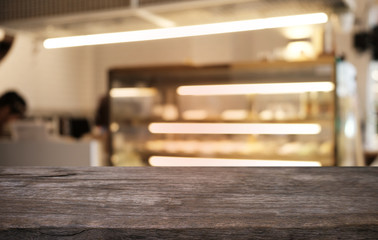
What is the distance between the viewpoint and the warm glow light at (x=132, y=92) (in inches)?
160

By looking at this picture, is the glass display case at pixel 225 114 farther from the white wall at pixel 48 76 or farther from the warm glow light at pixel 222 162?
the white wall at pixel 48 76

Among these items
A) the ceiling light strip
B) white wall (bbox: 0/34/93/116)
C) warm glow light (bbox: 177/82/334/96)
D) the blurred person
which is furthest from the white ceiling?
white wall (bbox: 0/34/93/116)

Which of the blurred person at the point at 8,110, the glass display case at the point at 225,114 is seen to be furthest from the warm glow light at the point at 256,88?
the blurred person at the point at 8,110

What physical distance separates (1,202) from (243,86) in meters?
3.26

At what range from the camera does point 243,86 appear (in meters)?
3.71

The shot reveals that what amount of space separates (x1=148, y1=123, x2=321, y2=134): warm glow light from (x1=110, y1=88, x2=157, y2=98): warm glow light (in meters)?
0.31

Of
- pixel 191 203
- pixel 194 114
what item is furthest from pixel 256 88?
pixel 191 203

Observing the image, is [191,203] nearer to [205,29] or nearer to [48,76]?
[205,29]

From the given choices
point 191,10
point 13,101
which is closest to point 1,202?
point 191,10

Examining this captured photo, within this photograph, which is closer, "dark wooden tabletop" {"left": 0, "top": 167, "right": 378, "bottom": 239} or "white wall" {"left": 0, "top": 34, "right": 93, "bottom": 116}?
"dark wooden tabletop" {"left": 0, "top": 167, "right": 378, "bottom": 239}

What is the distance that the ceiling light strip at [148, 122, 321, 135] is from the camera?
3.56m

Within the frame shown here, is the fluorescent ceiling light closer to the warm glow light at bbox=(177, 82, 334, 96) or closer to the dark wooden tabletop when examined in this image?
the warm glow light at bbox=(177, 82, 334, 96)

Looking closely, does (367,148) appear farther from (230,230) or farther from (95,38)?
(230,230)

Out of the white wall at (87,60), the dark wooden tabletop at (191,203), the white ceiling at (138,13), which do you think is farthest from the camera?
the white wall at (87,60)
